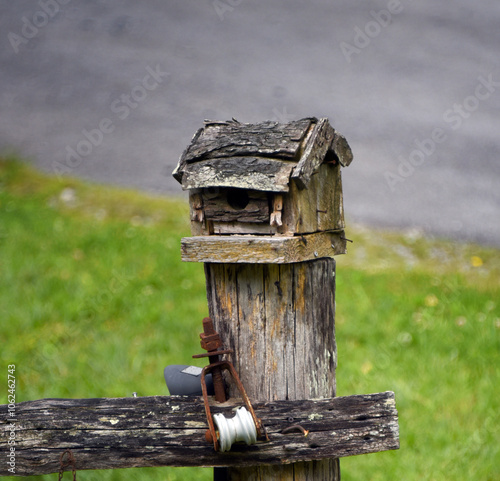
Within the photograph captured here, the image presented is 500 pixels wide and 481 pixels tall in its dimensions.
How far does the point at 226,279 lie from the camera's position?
7.64 ft

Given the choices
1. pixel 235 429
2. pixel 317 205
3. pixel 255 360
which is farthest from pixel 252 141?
pixel 235 429

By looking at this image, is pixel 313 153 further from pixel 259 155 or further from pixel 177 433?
pixel 177 433

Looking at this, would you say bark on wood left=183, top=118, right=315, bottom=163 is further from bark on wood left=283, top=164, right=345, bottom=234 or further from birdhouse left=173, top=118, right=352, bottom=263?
bark on wood left=283, top=164, right=345, bottom=234

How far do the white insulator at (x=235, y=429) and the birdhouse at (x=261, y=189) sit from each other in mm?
553

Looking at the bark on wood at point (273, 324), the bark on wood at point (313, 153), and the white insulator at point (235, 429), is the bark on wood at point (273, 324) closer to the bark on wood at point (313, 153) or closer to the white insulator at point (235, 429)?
the white insulator at point (235, 429)

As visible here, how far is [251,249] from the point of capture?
220 cm

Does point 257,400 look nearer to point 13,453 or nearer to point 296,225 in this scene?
point 296,225

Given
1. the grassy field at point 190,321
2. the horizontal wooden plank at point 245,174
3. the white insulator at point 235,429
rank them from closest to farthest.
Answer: the white insulator at point 235,429 → the horizontal wooden plank at point 245,174 → the grassy field at point 190,321

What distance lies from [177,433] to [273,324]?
53 centimetres

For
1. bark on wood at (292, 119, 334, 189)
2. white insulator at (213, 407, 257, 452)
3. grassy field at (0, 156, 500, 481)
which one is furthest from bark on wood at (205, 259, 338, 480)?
grassy field at (0, 156, 500, 481)

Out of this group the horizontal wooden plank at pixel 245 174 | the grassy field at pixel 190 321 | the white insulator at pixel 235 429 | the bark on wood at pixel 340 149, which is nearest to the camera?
the white insulator at pixel 235 429

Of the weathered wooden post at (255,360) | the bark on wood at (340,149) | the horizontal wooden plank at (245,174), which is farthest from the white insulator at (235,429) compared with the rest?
the bark on wood at (340,149)

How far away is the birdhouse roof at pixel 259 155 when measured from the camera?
220 centimetres

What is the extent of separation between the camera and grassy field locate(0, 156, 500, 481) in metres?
4.57
